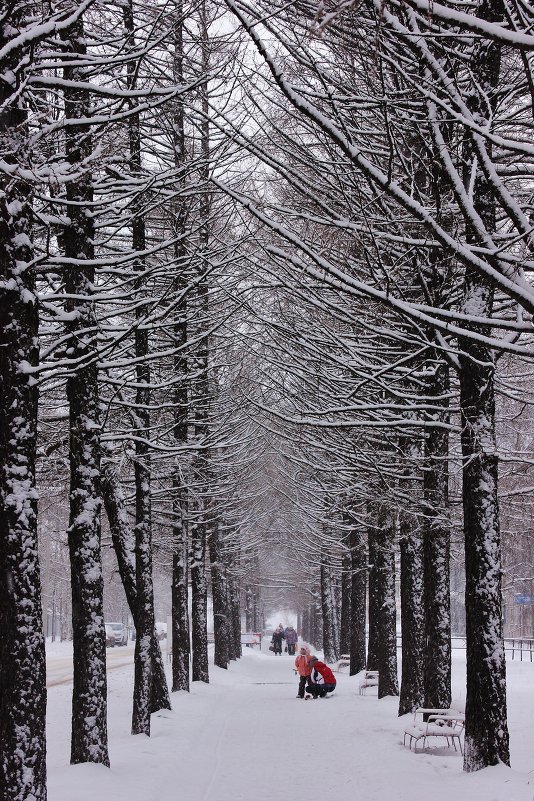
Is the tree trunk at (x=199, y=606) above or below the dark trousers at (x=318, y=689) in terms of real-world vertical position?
above

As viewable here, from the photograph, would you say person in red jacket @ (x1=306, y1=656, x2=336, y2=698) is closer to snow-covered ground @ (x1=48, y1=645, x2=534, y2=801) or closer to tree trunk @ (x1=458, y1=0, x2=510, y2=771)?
snow-covered ground @ (x1=48, y1=645, x2=534, y2=801)

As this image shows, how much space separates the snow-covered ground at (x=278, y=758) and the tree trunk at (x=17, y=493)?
1.63 metres

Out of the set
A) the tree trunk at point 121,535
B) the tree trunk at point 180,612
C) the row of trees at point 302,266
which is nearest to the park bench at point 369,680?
the row of trees at point 302,266

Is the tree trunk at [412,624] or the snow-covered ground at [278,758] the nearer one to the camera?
the snow-covered ground at [278,758]

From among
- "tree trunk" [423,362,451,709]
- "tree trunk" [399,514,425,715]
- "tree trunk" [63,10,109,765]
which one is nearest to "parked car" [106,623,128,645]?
"tree trunk" [399,514,425,715]

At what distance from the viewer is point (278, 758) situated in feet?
38.6

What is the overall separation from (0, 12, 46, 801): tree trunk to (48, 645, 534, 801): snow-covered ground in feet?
5.36

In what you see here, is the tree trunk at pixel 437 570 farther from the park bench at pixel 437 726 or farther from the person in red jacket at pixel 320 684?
the person in red jacket at pixel 320 684

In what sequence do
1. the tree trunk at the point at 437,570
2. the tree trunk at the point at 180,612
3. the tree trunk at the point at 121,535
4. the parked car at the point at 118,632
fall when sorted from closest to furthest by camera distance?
the tree trunk at the point at 437,570, the tree trunk at the point at 121,535, the tree trunk at the point at 180,612, the parked car at the point at 118,632

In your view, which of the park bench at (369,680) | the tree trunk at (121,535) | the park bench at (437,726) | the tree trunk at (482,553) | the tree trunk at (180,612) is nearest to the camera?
the tree trunk at (482,553)

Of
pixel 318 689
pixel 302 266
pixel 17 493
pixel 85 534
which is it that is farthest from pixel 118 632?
pixel 302 266

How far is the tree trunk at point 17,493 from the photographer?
6117 millimetres

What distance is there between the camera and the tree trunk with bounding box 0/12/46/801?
6117 mm

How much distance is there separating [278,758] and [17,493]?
7.29 m
